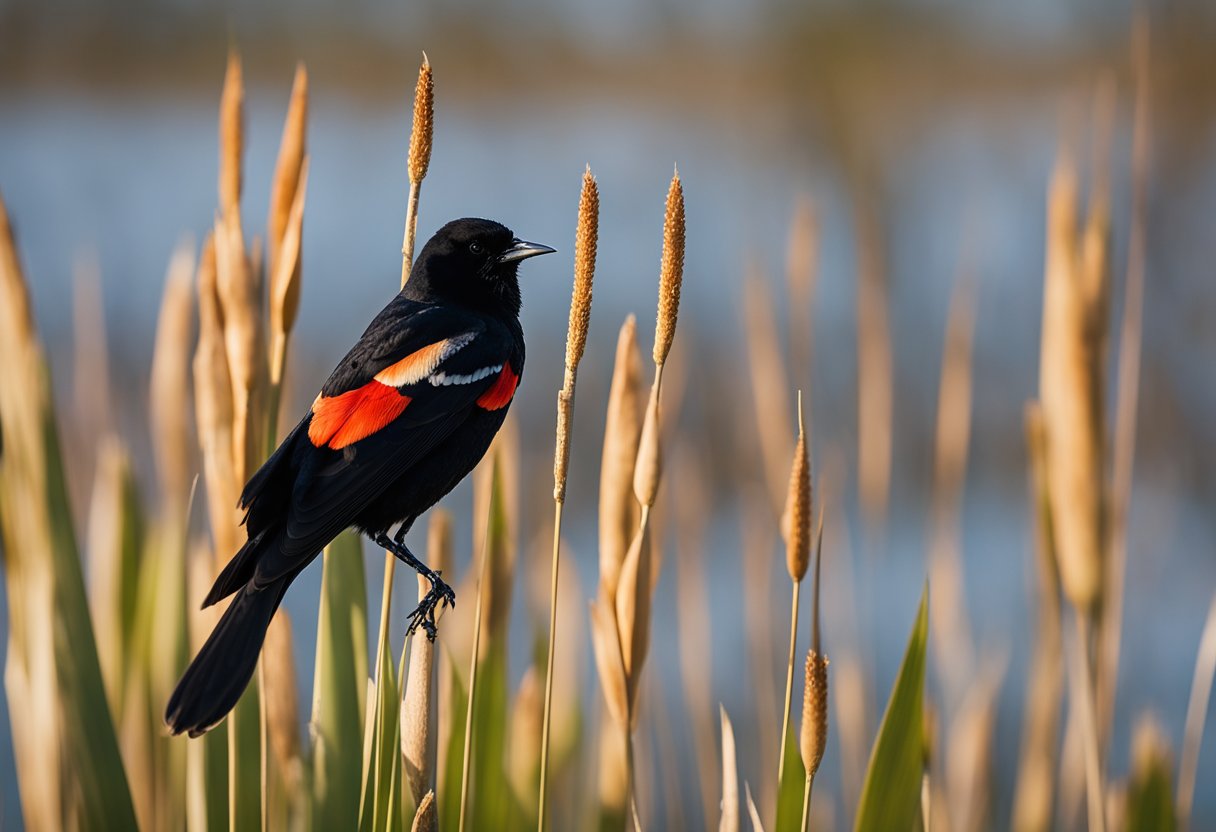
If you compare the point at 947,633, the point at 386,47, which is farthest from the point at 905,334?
the point at 386,47

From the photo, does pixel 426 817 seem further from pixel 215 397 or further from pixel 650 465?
pixel 215 397

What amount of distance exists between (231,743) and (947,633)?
58.6 inches

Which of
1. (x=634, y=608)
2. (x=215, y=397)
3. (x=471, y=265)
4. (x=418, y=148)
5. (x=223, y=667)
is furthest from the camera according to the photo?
(x=471, y=265)

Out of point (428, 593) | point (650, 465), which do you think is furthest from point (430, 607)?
point (650, 465)

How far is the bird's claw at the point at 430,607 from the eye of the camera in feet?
3.56

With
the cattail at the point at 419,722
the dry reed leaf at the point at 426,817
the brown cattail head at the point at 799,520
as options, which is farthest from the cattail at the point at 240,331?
the brown cattail head at the point at 799,520

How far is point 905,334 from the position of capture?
5254 mm

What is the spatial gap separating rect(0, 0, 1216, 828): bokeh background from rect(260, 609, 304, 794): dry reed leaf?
962mm

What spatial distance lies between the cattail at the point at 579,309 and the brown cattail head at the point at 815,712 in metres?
0.25

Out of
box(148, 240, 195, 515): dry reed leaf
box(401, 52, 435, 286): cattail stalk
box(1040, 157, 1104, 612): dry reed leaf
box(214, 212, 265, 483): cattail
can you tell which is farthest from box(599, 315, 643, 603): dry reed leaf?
box(148, 240, 195, 515): dry reed leaf

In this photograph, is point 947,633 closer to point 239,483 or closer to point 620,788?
point 620,788

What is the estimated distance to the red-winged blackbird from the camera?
938 mm

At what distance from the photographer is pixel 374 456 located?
1.12 m

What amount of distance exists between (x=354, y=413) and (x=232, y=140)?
0.28m
